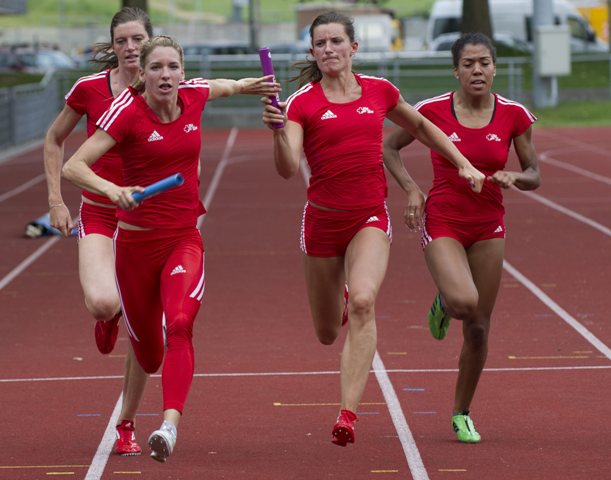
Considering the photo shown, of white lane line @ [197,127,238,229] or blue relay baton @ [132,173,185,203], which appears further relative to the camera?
white lane line @ [197,127,238,229]

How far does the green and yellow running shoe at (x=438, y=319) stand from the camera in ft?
29.3

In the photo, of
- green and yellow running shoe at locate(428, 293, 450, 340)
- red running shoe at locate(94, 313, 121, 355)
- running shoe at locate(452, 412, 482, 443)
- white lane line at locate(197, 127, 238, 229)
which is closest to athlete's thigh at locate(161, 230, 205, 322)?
red running shoe at locate(94, 313, 121, 355)

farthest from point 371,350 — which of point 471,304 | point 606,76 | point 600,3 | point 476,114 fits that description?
point 600,3

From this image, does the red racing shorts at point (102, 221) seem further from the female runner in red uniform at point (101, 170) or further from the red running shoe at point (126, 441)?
the red running shoe at point (126, 441)

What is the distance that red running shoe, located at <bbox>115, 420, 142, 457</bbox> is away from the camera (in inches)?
311

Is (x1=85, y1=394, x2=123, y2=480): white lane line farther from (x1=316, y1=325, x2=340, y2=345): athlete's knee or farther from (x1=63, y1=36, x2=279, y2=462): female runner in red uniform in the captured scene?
(x1=316, y1=325, x2=340, y2=345): athlete's knee

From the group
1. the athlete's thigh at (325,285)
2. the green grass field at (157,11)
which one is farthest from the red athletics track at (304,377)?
the green grass field at (157,11)

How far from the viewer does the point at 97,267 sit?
8.42 metres

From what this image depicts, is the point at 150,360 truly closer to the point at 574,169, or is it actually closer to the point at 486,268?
the point at 486,268

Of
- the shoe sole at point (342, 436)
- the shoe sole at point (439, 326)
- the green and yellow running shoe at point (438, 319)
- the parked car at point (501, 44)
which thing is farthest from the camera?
the parked car at point (501, 44)

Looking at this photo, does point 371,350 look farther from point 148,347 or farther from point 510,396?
point 510,396

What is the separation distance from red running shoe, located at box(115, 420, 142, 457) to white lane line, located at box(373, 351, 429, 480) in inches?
54.8

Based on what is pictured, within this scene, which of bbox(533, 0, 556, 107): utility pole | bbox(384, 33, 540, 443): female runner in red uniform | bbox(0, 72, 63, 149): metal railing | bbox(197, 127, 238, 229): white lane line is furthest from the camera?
bbox(533, 0, 556, 107): utility pole

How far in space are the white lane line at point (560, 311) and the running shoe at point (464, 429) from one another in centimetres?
264
